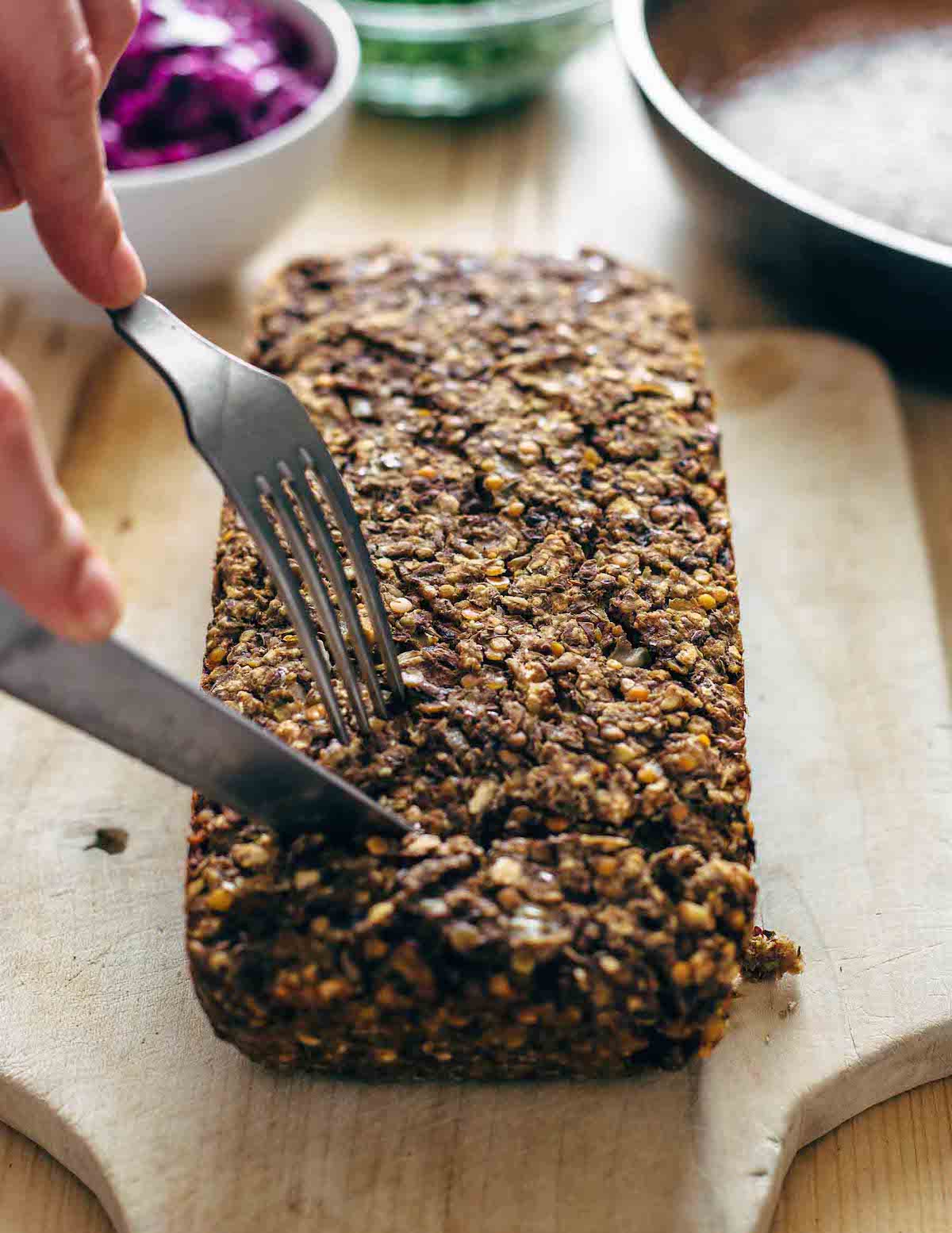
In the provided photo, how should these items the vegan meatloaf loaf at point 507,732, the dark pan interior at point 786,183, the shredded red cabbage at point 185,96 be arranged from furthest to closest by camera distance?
the shredded red cabbage at point 185,96 → the dark pan interior at point 786,183 → the vegan meatloaf loaf at point 507,732

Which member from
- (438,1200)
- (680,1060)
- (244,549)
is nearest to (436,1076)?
(438,1200)

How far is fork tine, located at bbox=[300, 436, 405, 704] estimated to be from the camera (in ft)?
5.15

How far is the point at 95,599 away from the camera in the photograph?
1128 millimetres

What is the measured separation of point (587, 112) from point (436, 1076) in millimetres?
2574

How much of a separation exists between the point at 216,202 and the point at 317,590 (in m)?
1.20

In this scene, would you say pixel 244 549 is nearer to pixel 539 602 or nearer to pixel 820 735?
pixel 539 602

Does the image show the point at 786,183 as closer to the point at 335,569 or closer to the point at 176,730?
the point at 335,569

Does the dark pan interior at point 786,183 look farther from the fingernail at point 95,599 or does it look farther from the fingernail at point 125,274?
the fingernail at point 95,599

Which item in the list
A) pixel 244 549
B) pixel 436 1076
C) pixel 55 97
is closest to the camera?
pixel 55 97

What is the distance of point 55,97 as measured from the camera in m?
1.46

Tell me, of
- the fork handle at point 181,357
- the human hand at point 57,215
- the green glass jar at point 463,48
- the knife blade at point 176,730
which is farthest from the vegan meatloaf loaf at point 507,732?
the green glass jar at point 463,48

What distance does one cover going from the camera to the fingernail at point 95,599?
112 centimetres

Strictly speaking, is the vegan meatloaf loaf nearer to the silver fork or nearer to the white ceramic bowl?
the silver fork

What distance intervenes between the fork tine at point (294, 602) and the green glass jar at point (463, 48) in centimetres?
181
